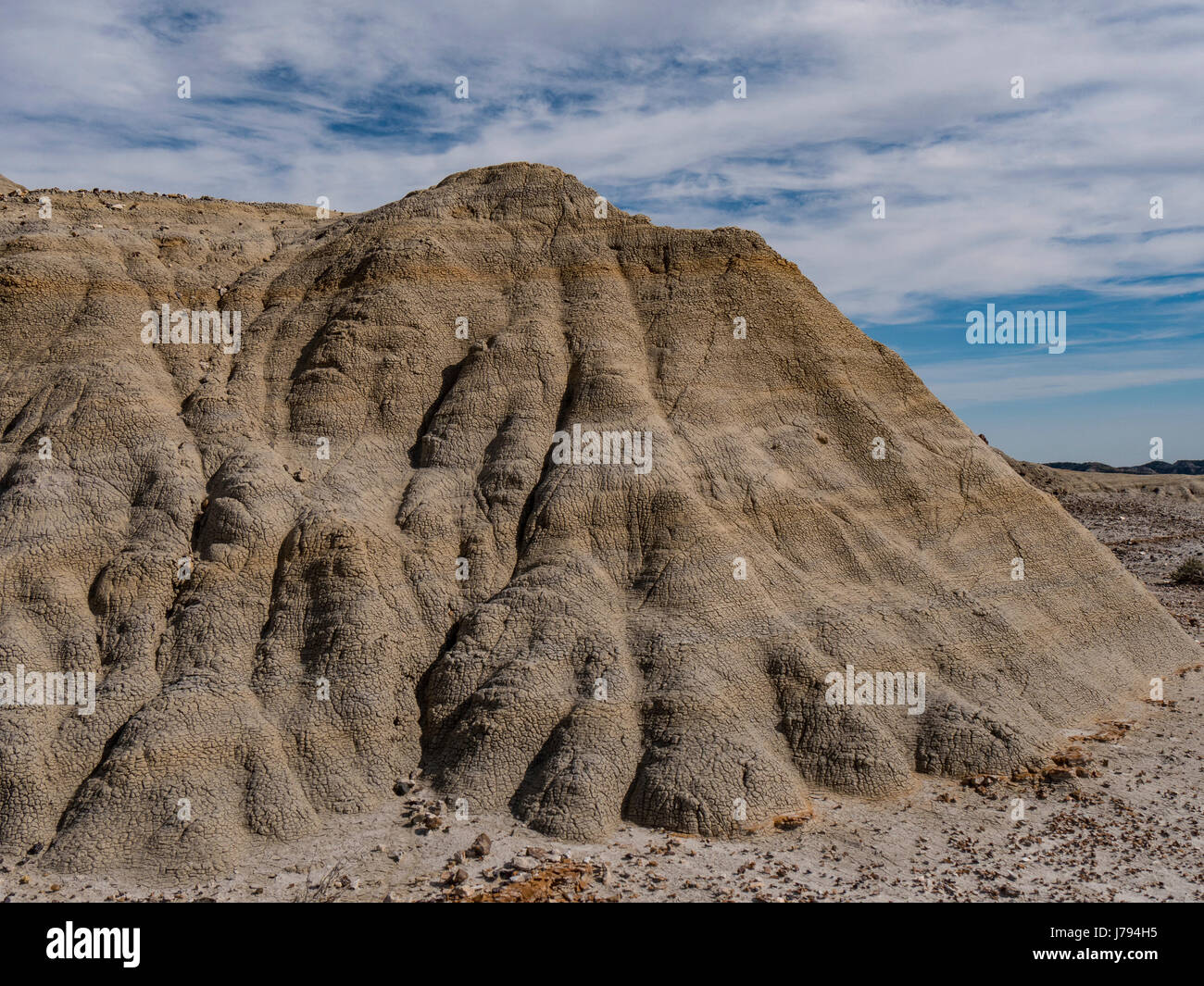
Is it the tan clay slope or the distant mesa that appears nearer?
the tan clay slope

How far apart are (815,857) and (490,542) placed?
7.74 meters

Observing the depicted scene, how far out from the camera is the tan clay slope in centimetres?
1375

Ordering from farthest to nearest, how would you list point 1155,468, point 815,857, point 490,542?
point 1155,468 < point 490,542 < point 815,857

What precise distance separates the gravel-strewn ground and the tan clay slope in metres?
0.48

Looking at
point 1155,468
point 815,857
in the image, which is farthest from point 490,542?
point 1155,468

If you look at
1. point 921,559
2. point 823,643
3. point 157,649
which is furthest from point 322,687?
point 921,559

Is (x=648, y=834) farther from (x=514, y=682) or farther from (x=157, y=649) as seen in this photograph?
(x=157, y=649)

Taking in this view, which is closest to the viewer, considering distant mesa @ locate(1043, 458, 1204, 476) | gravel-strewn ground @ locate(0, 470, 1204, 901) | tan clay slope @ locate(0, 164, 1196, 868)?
gravel-strewn ground @ locate(0, 470, 1204, 901)

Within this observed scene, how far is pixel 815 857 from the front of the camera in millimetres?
12695

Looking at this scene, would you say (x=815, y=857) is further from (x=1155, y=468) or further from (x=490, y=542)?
(x=1155, y=468)

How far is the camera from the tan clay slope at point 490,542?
541 inches

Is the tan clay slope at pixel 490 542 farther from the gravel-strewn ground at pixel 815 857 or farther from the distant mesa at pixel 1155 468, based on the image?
the distant mesa at pixel 1155 468

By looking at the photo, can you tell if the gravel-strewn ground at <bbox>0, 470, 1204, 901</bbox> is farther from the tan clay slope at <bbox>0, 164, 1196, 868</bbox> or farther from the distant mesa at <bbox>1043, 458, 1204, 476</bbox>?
the distant mesa at <bbox>1043, 458, 1204, 476</bbox>

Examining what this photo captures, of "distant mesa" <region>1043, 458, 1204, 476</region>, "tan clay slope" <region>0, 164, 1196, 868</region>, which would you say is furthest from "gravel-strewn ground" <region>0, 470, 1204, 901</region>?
"distant mesa" <region>1043, 458, 1204, 476</region>
